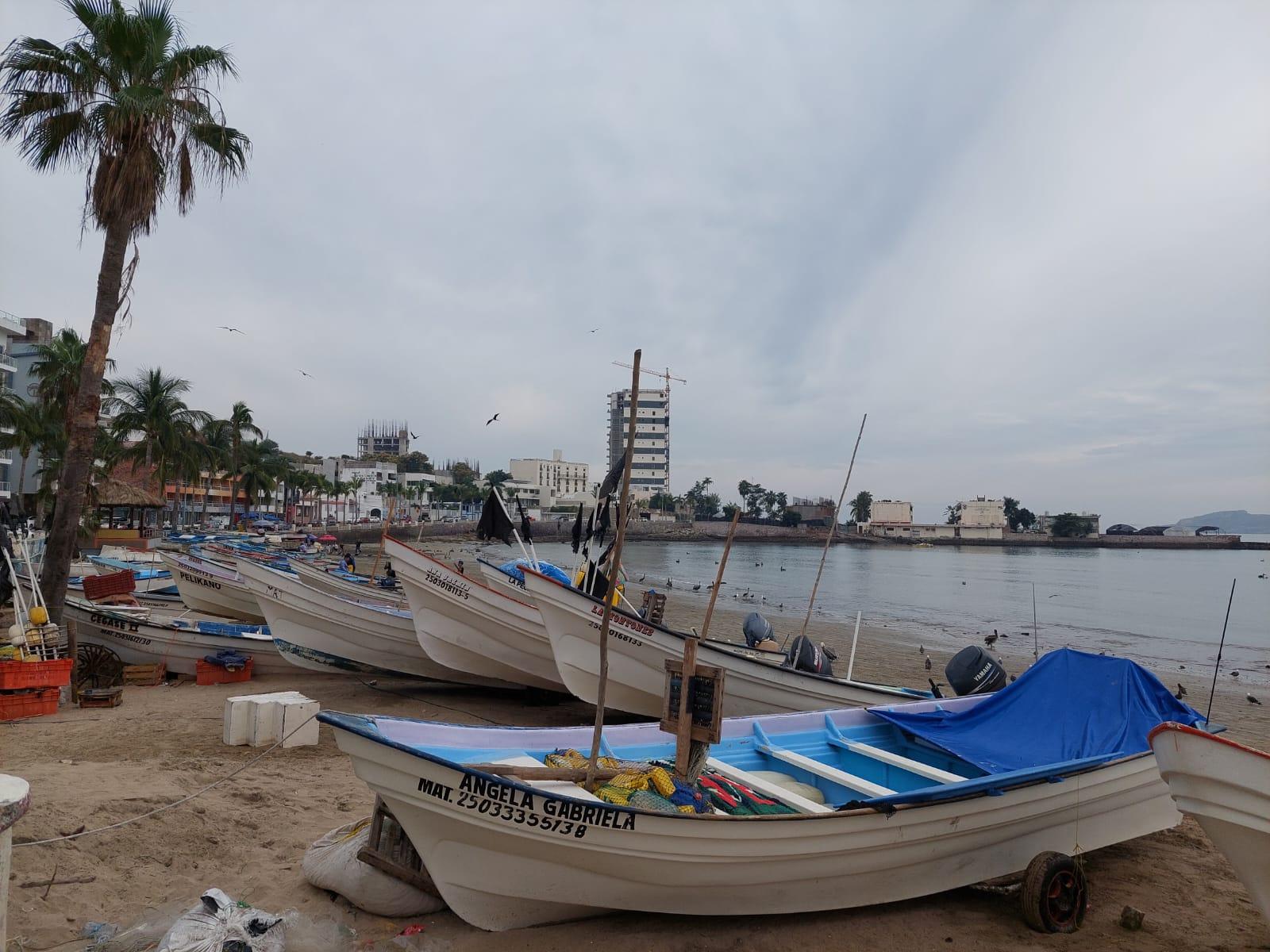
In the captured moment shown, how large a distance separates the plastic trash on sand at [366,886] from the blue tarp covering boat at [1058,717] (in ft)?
15.4

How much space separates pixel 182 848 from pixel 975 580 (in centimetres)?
5872

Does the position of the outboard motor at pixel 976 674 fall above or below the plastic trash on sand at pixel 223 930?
above

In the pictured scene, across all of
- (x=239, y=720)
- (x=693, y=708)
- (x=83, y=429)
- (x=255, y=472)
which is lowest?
(x=239, y=720)

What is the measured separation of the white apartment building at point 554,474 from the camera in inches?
5714

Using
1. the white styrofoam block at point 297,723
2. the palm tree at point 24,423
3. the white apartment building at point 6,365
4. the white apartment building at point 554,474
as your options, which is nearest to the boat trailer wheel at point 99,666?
the white styrofoam block at point 297,723

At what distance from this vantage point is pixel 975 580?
5644 centimetres

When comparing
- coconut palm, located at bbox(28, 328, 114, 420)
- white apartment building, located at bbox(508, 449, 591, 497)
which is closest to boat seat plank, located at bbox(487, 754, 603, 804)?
coconut palm, located at bbox(28, 328, 114, 420)

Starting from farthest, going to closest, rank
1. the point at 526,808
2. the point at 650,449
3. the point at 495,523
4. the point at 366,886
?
the point at 650,449 < the point at 495,523 < the point at 366,886 < the point at 526,808

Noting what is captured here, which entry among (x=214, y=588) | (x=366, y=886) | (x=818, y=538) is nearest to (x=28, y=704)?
(x=366, y=886)

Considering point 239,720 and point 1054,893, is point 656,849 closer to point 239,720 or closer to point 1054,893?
point 1054,893

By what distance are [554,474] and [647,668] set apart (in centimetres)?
14233

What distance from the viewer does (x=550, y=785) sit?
16.9 feet

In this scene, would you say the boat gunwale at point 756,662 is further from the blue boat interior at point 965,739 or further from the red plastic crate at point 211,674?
the red plastic crate at point 211,674

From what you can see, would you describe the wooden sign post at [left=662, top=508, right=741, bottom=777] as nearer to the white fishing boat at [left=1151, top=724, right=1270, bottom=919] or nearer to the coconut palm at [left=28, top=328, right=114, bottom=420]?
the white fishing boat at [left=1151, top=724, right=1270, bottom=919]
